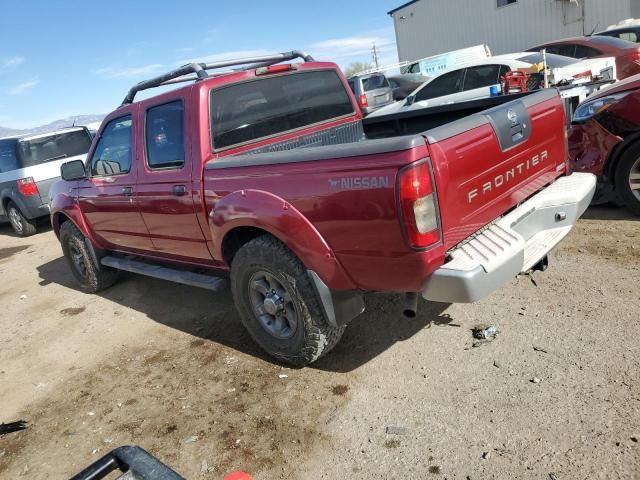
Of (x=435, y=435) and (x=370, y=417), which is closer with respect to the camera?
(x=435, y=435)

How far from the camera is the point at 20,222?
33.3 ft

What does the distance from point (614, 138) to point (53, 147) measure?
9647mm

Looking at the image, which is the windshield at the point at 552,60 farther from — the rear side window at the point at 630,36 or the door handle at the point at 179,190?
the door handle at the point at 179,190

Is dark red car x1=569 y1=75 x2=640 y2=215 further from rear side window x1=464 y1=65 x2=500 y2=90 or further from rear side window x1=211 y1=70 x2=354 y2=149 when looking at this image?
rear side window x1=464 y1=65 x2=500 y2=90

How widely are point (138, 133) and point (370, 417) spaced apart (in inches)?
116

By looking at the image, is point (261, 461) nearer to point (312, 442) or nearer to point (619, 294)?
point (312, 442)

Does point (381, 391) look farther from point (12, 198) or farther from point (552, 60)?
point (12, 198)

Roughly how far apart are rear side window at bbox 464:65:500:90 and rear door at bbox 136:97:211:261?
24.2 ft

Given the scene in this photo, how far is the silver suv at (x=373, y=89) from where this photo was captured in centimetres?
1612

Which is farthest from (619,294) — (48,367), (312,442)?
(48,367)

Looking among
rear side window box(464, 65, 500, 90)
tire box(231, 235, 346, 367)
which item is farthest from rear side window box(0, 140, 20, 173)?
rear side window box(464, 65, 500, 90)

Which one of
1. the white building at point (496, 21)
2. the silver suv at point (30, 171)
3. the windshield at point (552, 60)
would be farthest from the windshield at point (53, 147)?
the white building at point (496, 21)

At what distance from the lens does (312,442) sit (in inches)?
108

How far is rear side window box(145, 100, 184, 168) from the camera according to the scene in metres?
3.73
